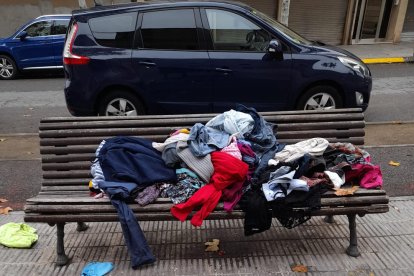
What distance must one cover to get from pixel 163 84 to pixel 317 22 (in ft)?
39.0

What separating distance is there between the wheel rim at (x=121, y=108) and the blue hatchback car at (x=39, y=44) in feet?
20.4

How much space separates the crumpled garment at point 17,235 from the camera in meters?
3.43

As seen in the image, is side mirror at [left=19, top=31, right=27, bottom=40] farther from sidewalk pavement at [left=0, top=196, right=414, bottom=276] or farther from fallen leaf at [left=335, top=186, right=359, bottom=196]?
fallen leaf at [left=335, top=186, right=359, bottom=196]

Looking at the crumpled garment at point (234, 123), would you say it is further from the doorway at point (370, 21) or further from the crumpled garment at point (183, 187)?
the doorway at point (370, 21)

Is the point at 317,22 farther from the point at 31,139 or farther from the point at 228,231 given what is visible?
the point at 228,231

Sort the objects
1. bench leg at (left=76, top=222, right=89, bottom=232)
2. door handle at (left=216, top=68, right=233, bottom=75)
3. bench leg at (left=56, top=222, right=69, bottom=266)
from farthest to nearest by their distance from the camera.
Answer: door handle at (left=216, top=68, right=233, bottom=75), bench leg at (left=76, top=222, right=89, bottom=232), bench leg at (left=56, top=222, right=69, bottom=266)

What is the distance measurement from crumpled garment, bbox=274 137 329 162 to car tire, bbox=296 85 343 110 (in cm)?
288

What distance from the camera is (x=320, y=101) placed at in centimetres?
620

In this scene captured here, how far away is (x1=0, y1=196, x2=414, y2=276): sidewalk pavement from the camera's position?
3105mm

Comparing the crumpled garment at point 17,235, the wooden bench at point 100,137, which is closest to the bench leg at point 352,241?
the wooden bench at point 100,137

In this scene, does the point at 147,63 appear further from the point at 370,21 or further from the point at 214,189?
the point at 370,21

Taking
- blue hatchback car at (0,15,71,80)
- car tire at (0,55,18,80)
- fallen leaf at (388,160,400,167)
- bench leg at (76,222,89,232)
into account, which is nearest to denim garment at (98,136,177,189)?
bench leg at (76,222,89,232)

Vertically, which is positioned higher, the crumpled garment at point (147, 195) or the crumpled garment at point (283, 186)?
the crumpled garment at point (283, 186)

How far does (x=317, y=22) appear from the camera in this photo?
53.2 ft
